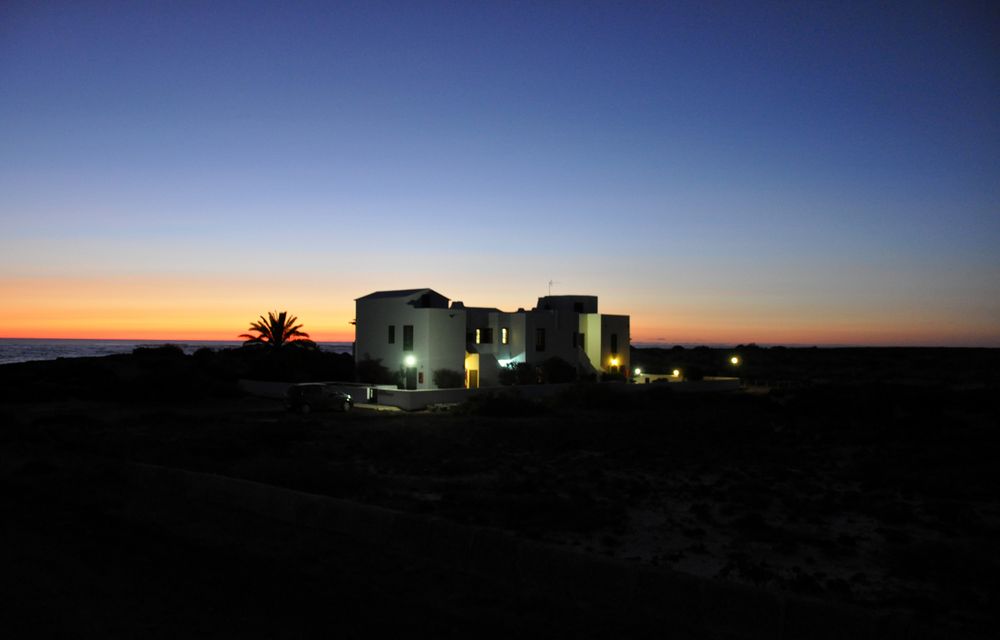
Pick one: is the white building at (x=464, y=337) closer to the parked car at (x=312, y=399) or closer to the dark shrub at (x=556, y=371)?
the dark shrub at (x=556, y=371)

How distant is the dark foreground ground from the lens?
23.7ft

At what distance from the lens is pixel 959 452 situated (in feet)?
70.6

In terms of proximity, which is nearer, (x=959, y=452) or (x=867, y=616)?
(x=867, y=616)

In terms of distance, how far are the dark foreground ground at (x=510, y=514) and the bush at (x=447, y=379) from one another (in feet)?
31.4

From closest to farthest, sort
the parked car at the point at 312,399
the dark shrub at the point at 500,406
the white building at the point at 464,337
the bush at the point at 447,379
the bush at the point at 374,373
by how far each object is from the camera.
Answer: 1. the dark shrub at the point at 500,406
2. the parked car at the point at 312,399
3. the bush at the point at 447,379
4. the white building at the point at 464,337
5. the bush at the point at 374,373

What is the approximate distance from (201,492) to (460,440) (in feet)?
37.6

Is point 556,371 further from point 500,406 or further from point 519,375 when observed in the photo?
point 500,406

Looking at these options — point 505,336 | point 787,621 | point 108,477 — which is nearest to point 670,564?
point 787,621

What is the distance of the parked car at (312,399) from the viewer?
3347cm

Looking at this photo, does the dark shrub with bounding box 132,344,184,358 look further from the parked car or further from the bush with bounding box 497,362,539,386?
the bush with bounding box 497,362,539,386

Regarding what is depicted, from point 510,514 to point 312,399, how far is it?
2313 centimetres

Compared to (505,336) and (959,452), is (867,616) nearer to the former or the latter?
(959,452)

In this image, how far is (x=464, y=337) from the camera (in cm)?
4109

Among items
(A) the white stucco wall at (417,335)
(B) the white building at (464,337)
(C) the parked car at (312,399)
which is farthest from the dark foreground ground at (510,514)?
(B) the white building at (464,337)
